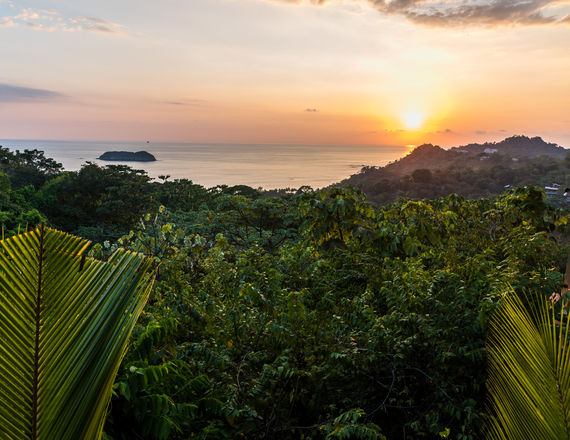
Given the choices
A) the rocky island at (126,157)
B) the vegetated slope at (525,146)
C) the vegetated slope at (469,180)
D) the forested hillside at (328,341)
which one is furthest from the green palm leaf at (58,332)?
the rocky island at (126,157)

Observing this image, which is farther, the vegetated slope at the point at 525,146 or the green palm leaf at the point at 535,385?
the vegetated slope at the point at 525,146

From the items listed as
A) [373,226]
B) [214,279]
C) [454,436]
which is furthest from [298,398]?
[373,226]

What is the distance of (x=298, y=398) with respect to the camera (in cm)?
325

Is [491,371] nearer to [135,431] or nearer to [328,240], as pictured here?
[135,431]

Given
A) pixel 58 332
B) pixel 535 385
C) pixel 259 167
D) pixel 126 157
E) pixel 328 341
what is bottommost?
pixel 328 341

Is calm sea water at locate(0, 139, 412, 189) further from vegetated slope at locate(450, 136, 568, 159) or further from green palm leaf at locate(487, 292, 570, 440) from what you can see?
green palm leaf at locate(487, 292, 570, 440)

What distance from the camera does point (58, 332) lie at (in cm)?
126

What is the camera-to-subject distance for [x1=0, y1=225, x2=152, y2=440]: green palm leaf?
1.20 meters

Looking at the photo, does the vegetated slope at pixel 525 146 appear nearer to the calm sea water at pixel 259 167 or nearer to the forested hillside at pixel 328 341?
the calm sea water at pixel 259 167

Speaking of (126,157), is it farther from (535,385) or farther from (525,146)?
(535,385)

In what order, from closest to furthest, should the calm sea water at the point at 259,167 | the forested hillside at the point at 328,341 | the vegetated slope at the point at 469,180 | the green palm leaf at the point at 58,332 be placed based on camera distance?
the green palm leaf at the point at 58,332, the forested hillside at the point at 328,341, the vegetated slope at the point at 469,180, the calm sea water at the point at 259,167

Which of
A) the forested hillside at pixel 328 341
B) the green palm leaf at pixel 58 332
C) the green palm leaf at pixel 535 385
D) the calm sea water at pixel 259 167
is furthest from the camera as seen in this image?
the calm sea water at pixel 259 167

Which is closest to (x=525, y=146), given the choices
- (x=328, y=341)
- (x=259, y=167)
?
(x=259, y=167)

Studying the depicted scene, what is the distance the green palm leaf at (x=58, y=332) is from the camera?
1196mm
